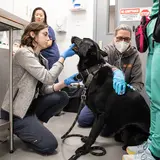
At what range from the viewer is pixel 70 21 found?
310 cm

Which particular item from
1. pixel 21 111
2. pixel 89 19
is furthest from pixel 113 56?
pixel 89 19

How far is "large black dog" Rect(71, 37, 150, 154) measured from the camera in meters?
1.32

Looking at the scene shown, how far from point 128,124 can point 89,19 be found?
2.08 metres

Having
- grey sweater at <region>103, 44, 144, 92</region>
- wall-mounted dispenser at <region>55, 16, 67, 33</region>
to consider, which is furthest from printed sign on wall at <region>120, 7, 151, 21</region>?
grey sweater at <region>103, 44, 144, 92</region>

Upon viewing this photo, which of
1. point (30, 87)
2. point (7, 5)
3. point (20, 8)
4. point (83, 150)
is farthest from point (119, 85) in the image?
point (20, 8)

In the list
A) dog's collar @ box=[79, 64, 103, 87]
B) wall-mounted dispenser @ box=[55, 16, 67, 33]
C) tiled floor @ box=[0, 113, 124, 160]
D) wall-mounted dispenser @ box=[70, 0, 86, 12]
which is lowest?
tiled floor @ box=[0, 113, 124, 160]

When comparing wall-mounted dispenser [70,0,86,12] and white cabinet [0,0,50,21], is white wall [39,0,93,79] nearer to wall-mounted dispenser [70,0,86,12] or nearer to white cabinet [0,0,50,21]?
wall-mounted dispenser [70,0,86,12]

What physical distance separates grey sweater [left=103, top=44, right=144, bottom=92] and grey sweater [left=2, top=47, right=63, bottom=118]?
63 centimetres

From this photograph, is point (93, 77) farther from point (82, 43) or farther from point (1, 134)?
point (1, 134)

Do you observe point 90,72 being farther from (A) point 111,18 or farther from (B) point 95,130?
(A) point 111,18

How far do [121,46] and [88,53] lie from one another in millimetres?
441

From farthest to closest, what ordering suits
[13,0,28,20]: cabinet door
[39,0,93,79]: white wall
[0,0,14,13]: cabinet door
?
[39,0,93,79]: white wall, [13,0,28,20]: cabinet door, [0,0,14,13]: cabinet door

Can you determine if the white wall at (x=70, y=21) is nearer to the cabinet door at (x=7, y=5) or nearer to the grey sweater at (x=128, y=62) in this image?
the cabinet door at (x=7, y=5)

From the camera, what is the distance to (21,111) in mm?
1330
